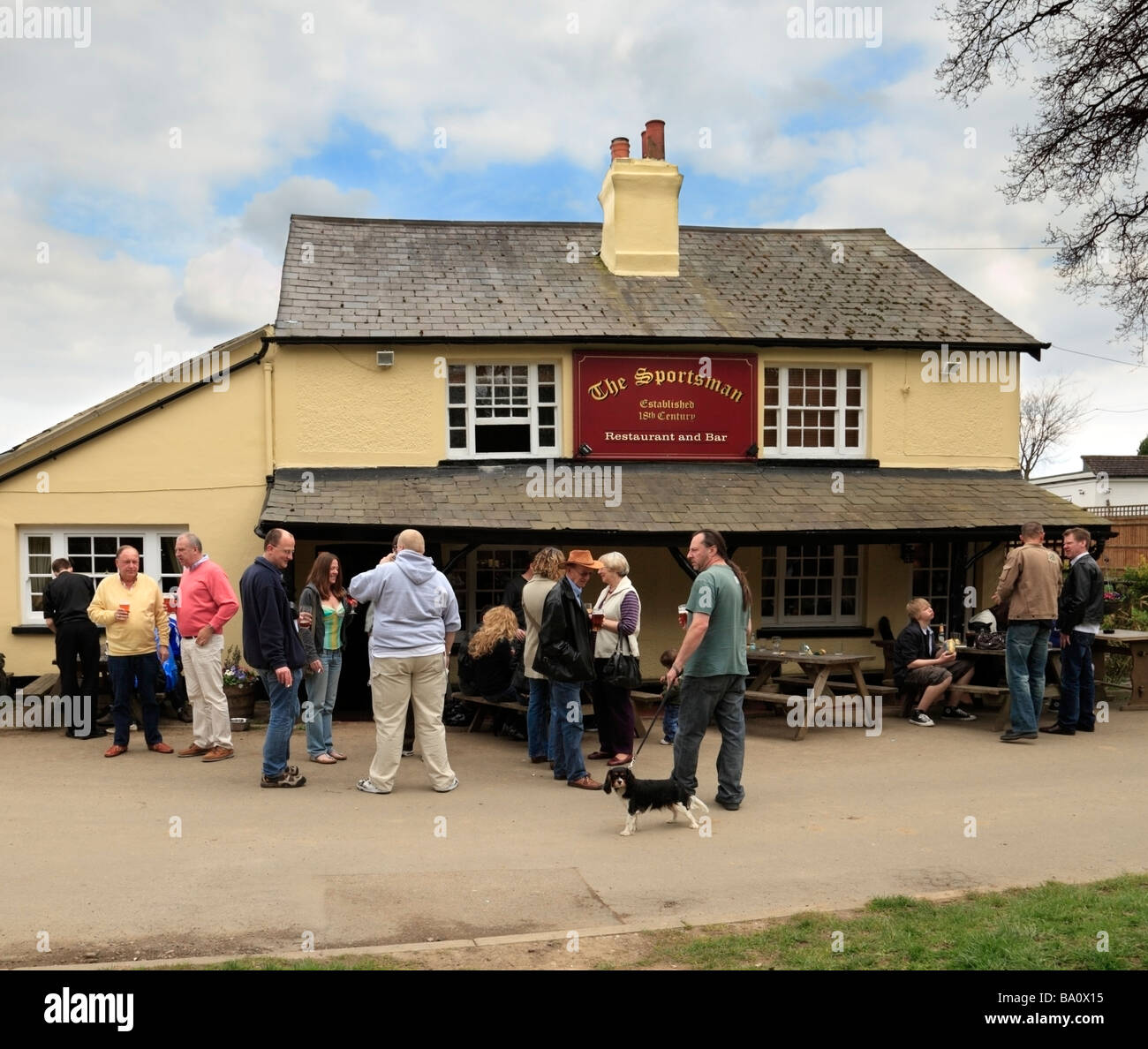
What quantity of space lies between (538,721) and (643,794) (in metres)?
2.77

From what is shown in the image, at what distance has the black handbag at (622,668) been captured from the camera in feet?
29.5

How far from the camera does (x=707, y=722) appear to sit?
7641 millimetres

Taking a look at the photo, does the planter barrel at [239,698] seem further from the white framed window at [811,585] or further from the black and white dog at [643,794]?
the white framed window at [811,585]

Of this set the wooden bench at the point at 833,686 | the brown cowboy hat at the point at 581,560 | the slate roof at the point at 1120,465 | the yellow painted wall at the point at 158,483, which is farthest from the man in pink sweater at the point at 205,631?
the slate roof at the point at 1120,465

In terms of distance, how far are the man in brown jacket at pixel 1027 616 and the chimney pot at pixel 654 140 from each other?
8.43 metres

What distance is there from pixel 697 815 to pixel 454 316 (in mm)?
8487

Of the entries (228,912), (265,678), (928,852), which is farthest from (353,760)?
(928,852)

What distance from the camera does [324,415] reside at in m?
13.6

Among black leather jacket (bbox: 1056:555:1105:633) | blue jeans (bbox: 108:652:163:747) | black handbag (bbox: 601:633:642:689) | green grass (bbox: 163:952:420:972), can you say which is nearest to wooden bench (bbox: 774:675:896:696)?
black leather jacket (bbox: 1056:555:1105:633)

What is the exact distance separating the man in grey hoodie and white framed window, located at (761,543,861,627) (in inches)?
293

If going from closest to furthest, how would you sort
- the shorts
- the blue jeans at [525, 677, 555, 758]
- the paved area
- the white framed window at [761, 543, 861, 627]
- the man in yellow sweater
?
the paved area → the blue jeans at [525, 677, 555, 758] → the man in yellow sweater → the shorts → the white framed window at [761, 543, 861, 627]

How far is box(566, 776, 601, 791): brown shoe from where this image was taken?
8586mm

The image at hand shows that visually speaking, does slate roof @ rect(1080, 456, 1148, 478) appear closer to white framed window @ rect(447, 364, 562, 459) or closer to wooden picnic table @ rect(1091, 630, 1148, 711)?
wooden picnic table @ rect(1091, 630, 1148, 711)

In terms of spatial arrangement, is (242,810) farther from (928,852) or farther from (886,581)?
(886,581)
